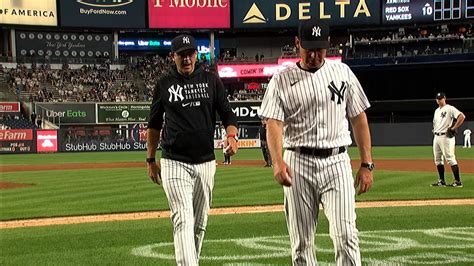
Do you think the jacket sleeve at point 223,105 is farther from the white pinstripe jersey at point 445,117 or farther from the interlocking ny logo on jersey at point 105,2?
the interlocking ny logo on jersey at point 105,2

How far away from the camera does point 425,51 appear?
4578 cm

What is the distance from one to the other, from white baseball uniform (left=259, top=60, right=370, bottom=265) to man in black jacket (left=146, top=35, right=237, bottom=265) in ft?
2.99

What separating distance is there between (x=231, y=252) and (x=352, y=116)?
107 inches

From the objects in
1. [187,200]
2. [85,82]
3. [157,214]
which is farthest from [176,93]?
[85,82]

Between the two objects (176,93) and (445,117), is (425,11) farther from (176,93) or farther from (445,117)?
(176,93)

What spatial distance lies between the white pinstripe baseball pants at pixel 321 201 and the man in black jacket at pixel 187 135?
3.17 feet

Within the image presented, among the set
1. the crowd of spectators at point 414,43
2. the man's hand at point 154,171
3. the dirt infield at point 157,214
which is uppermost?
the crowd of spectators at point 414,43

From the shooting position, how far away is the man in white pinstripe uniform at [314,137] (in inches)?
159

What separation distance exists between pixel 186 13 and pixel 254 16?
6.26 m

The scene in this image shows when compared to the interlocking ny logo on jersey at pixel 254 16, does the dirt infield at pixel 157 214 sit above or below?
below

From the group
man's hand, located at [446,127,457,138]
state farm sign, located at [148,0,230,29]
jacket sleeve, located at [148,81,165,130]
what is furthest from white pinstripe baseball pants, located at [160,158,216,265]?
state farm sign, located at [148,0,230,29]

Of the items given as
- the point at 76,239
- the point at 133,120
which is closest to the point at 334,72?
the point at 76,239

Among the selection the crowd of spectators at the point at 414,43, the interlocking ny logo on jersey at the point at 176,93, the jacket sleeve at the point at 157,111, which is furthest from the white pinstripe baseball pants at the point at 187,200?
the crowd of spectators at the point at 414,43

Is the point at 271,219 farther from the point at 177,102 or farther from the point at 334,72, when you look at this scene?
the point at 334,72
